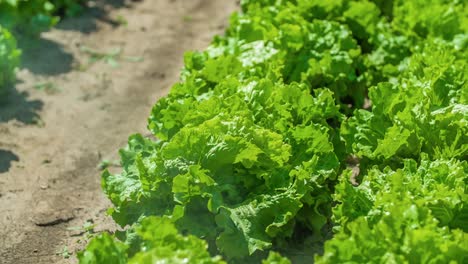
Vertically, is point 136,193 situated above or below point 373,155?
above

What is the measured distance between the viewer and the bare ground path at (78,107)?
7.03 m

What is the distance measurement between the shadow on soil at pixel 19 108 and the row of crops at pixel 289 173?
2452 millimetres

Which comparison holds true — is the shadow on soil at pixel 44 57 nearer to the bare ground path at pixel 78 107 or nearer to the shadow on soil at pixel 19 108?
the bare ground path at pixel 78 107

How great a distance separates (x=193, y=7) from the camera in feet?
43.0

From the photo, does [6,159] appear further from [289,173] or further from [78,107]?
[289,173]

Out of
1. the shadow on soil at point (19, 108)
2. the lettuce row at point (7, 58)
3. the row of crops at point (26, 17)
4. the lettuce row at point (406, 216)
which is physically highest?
the row of crops at point (26, 17)


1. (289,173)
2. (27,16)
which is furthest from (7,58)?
(289,173)

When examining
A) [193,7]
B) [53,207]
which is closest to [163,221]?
[53,207]

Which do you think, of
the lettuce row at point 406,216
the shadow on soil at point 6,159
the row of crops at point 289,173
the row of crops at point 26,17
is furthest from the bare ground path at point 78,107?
the lettuce row at point 406,216

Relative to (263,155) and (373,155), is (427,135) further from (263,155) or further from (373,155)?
(263,155)

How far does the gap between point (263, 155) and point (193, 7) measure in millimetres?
7724

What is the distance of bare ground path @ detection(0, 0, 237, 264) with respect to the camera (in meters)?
7.03

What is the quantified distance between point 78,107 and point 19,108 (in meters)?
0.71

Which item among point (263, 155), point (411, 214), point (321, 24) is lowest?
point (411, 214)
